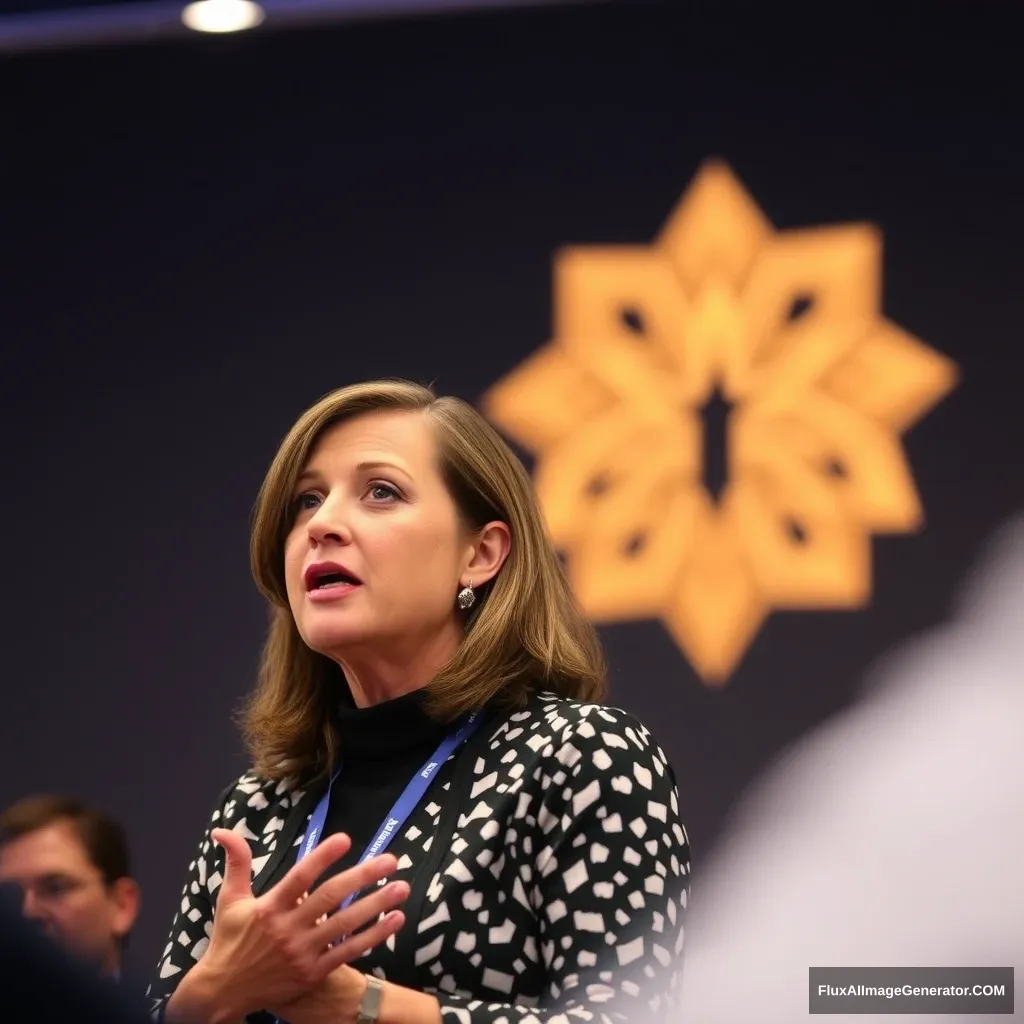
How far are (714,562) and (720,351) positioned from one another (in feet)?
1.69

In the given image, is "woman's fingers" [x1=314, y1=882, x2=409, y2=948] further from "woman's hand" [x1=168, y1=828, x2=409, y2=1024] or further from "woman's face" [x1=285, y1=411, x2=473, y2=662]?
"woman's face" [x1=285, y1=411, x2=473, y2=662]

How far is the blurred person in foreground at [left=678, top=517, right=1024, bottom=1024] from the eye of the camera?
3660 mm

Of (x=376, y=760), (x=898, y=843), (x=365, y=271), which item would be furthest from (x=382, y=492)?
(x=365, y=271)

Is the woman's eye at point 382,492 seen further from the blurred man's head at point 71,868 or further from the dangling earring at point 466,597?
the blurred man's head at point 71,868

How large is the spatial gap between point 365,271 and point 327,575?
95.7 inches

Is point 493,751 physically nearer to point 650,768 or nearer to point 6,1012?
point 650,768

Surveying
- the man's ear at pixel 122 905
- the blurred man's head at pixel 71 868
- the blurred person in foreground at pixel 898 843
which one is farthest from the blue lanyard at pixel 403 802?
the blurred person in foreground at pixel 898 843

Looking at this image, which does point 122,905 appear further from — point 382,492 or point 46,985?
point 46,985

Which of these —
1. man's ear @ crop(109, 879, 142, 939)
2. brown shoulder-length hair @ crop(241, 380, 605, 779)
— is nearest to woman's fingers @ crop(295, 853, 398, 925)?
brown shoulder-length hair @ crop(241, 380, 605, 779)

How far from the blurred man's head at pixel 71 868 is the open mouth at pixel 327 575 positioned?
5.09ft

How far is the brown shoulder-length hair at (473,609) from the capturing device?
6.63 feet

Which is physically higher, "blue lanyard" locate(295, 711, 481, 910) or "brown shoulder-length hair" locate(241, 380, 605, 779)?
"brown shoulder-length hair" locate(241, 380, 605, 779)

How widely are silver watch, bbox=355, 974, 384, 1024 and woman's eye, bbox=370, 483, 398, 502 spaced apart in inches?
25.5

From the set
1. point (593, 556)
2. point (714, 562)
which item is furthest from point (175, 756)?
point (714, 562)
